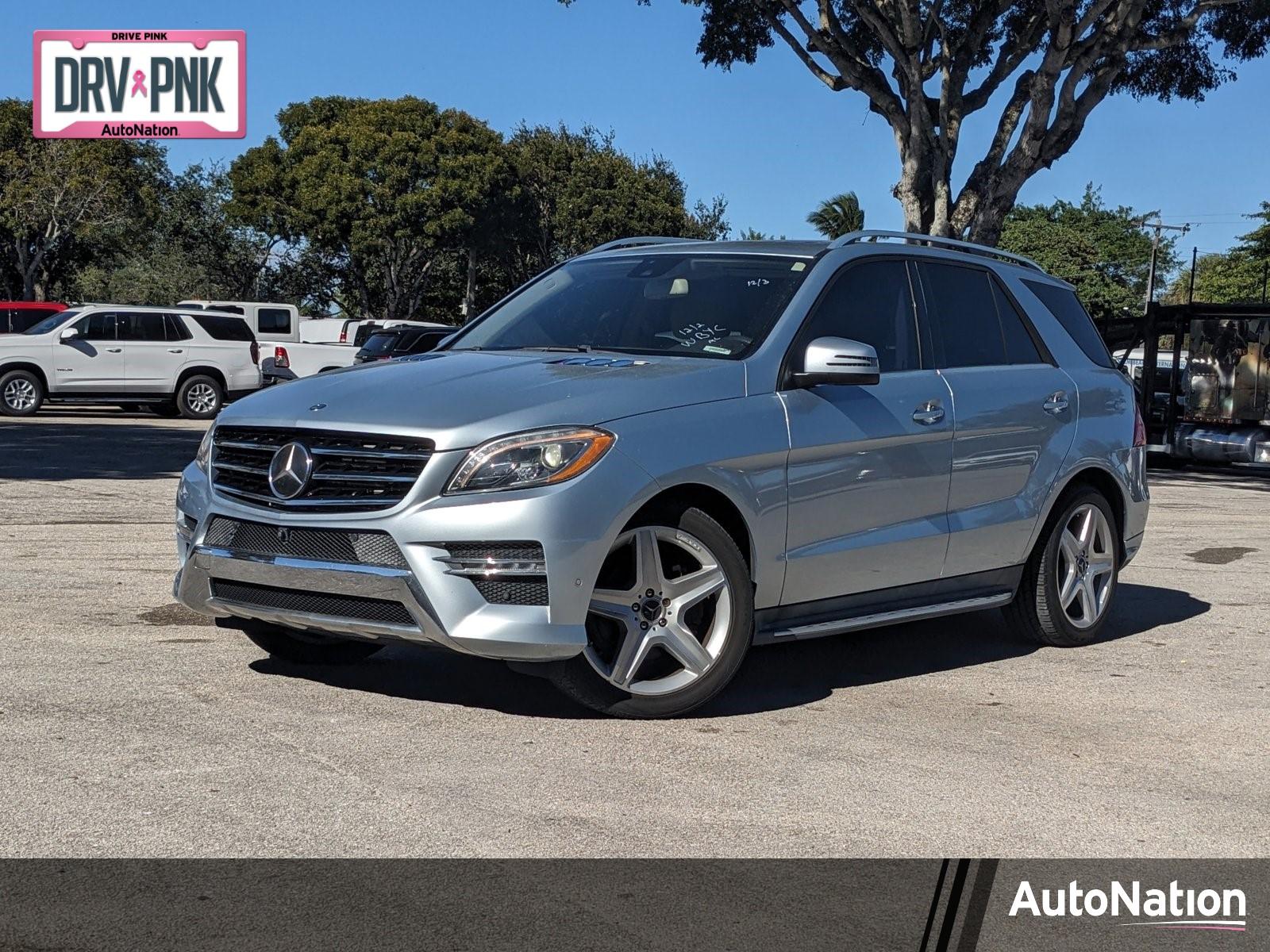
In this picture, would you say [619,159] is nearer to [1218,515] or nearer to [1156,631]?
[1218,515]

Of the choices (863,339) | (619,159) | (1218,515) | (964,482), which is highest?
(619,159)

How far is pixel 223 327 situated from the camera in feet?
89.6

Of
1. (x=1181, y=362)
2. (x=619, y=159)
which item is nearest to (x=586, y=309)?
(x=1181, y=362)

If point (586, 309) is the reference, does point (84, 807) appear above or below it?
below

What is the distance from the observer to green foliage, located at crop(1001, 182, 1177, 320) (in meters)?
84.8

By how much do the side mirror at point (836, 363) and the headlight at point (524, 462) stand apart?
1.11 m

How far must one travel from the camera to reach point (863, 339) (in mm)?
6844

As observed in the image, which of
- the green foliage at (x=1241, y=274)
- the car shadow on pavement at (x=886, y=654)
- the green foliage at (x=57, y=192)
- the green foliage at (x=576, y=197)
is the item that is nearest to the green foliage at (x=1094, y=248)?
the green foliage at (x=1241, y=274)

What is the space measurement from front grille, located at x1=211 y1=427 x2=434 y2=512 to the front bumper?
0.05m

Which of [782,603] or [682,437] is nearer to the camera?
[682,437]

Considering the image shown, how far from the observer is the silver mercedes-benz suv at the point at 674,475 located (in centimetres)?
542

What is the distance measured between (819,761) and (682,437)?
1190 mm

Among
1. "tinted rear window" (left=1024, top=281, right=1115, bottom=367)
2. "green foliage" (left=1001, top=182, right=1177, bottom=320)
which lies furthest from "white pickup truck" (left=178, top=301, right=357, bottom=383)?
"green foliage" (left=1001, top=182, right=1177, bottom=320)

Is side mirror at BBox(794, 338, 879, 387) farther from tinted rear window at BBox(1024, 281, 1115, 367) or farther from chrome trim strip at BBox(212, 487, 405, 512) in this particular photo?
tinted rear window at BBox(1024, 281, 1115, 367)
